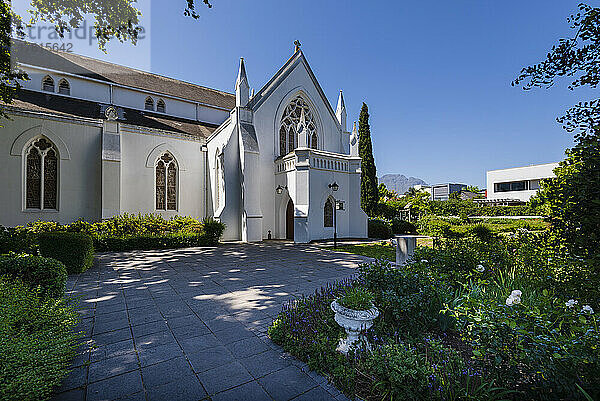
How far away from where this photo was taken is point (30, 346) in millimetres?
2244

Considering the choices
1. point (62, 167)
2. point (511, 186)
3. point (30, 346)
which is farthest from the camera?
point (511, 186)

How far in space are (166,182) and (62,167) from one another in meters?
4.98

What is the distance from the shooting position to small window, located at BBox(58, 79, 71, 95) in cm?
1767

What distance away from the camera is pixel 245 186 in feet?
50.0

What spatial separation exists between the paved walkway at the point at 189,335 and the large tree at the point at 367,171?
53.0 ft

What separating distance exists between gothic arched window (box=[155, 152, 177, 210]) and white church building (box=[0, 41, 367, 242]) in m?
0.06

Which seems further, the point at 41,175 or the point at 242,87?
the point at 242,87

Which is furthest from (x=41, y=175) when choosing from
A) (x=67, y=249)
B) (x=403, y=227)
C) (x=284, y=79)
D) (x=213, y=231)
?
(x=403, y=227)

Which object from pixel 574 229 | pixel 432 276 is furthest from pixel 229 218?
pixel 574 229

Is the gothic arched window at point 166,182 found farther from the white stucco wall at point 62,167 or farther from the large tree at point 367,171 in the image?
the large tree at point 367,171

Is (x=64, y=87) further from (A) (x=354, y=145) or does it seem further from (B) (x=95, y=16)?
(A) (x=354, y=145)

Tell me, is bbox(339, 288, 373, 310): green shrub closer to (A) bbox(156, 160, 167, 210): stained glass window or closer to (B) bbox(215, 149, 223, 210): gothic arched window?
(B) bbox(215, 149, 223, 210): gothic arched window

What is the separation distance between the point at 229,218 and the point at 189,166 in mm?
5101

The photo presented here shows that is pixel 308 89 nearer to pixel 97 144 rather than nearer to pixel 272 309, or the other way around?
pixel 97 144
